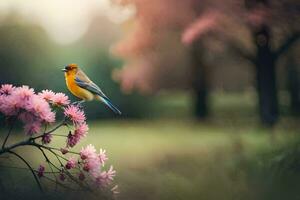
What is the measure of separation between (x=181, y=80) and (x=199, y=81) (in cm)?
6

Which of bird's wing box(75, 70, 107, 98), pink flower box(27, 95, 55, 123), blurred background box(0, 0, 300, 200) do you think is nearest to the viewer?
pink flower box(27, 95, 55, 123)

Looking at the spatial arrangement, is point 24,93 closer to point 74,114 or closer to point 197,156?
point 74,114

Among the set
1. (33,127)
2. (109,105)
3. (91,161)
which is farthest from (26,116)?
(109,105)

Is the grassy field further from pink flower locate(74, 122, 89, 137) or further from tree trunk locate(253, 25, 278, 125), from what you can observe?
pink flower locate(74, 122, 89, 137)

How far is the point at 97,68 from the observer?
Answer: 5.83ft

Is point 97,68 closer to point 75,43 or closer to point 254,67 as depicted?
point 75,43

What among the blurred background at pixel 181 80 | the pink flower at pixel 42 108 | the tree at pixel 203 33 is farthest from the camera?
the tree at pixel 203 33

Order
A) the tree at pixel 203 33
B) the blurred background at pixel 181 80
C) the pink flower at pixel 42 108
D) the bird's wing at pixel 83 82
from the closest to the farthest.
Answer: the pink flower at pixel 42 108
the bird's wing at pixel 83 82
the blurred background at pixel 181 80
the tree at pixel 203 33

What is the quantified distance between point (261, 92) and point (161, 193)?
48 cm

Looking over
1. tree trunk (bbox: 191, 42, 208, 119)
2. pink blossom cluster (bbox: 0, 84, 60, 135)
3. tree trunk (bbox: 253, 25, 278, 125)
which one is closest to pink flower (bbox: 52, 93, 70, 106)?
pink blossom cluster (bbox: 0, 84, 60, 135)

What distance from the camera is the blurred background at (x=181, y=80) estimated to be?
1740 mm

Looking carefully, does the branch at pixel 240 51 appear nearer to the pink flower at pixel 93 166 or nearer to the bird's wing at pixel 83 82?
the bird's wing at pixel 83 82

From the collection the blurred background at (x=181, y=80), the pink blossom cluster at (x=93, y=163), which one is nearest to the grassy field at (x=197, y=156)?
the blurred background at (x=181, y=80)

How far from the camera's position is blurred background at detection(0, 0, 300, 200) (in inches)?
68.5
